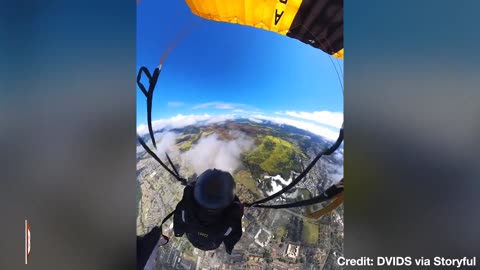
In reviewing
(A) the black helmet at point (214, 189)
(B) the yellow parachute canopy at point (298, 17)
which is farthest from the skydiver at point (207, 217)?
(B) the yellow parachute canopy at point (298, 17)

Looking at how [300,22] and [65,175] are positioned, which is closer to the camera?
[300,22]

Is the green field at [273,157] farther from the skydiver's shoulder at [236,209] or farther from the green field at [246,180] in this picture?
the skydiver's shoulder at [236,209]

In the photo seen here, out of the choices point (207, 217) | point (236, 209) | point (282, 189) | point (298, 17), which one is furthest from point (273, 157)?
point (298, 17)

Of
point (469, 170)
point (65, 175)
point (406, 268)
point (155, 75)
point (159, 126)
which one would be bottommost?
point (406, 268)

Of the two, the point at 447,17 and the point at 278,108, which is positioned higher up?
the point at 447,17

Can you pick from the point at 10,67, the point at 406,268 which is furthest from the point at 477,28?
the point at 10,67

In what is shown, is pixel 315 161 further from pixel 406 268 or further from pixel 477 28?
pixel 477 28
